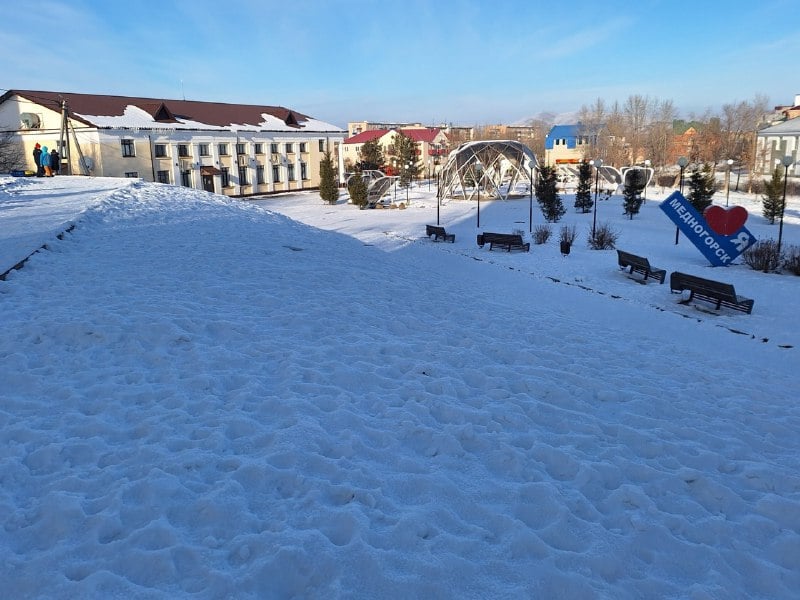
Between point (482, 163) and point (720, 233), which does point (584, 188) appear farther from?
point (720, 233)

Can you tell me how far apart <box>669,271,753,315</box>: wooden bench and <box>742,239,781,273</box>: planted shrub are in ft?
15.6

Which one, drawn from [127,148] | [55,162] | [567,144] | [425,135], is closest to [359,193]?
[127,148]

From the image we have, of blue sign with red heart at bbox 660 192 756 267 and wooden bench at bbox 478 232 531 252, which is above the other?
blue sign with red heart at bbox 660 192 756 267

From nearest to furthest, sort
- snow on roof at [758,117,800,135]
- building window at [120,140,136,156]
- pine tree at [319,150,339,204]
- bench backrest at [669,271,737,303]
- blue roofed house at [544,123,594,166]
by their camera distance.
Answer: bench backrest at [669,271,737,303]
building window at [120,140,136,156]
pine tree at [319,150,339,204]
snow on roof at [758,117,800,135]
blue roofed house at [544,123,594,166]

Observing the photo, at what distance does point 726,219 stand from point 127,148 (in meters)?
37.7

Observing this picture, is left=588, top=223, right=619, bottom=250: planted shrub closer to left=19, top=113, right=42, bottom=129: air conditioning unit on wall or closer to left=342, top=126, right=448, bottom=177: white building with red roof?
left=19, top=113, right=42, bottom=129: air conditioning unit on wall

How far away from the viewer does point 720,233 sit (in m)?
17.2

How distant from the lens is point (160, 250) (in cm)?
1174

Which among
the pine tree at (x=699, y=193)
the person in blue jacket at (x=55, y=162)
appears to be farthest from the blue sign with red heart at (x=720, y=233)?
the person in blue jacket at (x=55, y=162)

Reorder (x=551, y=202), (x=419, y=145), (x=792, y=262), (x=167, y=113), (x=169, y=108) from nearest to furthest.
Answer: (x=792, y=262) < (x=551, y=202) < (x=167, y=113) < (x=169, y=108) < (x=419, y=145)

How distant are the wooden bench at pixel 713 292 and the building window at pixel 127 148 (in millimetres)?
38112

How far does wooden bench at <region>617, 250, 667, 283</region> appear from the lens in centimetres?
1462

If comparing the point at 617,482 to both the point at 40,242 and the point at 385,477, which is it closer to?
the point at 385,477

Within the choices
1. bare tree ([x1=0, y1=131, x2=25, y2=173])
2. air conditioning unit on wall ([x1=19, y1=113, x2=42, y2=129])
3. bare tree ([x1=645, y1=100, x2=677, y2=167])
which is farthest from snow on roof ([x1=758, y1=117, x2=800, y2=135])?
bare tree ([x1=0, y1=131, x2=25, y2=173])
